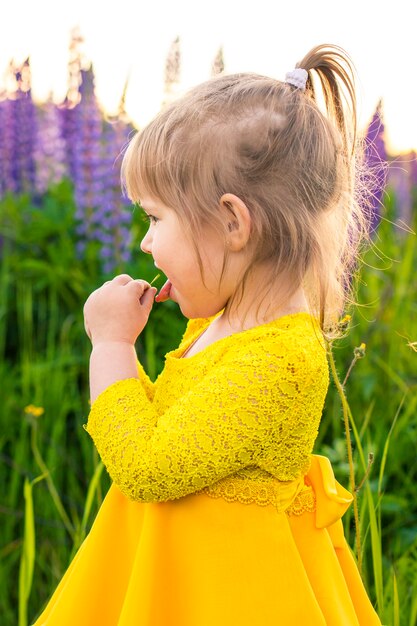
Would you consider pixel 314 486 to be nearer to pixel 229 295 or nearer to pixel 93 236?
pixel 229 295

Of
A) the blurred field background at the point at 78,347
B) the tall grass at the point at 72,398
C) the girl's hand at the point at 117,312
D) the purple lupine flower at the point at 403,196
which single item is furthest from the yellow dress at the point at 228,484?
the purple lupine flower at the point at 403,196

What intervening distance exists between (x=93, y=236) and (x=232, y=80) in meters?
2.23

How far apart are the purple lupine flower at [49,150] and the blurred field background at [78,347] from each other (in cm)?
3

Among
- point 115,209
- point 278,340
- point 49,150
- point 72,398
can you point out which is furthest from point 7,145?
point 278,340

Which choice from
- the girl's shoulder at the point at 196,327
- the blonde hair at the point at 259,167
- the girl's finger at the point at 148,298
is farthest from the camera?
the girl's shoulder at the point at 196,327

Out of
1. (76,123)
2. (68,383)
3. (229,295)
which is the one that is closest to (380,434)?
(68,383)

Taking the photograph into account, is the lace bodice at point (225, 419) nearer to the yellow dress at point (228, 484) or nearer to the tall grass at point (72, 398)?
the yellow dress at point (228, 484)

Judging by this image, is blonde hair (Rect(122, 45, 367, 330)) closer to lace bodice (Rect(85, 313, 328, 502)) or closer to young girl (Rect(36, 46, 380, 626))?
young girl (Rect(36, 46, 380, 626))

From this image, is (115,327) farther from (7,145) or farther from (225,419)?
(7,145)

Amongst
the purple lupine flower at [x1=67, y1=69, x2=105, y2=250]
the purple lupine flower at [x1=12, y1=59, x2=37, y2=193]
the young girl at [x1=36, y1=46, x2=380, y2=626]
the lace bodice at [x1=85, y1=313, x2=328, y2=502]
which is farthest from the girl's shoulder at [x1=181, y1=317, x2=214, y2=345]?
the purple lupine flower at [x1=12, y1=59, x2=37, y2=193]

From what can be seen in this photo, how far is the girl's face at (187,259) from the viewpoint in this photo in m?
1.44

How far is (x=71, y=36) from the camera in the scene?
4.10 m

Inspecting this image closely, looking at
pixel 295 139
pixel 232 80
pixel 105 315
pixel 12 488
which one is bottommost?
pixel 12 488

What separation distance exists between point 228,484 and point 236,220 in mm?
406
